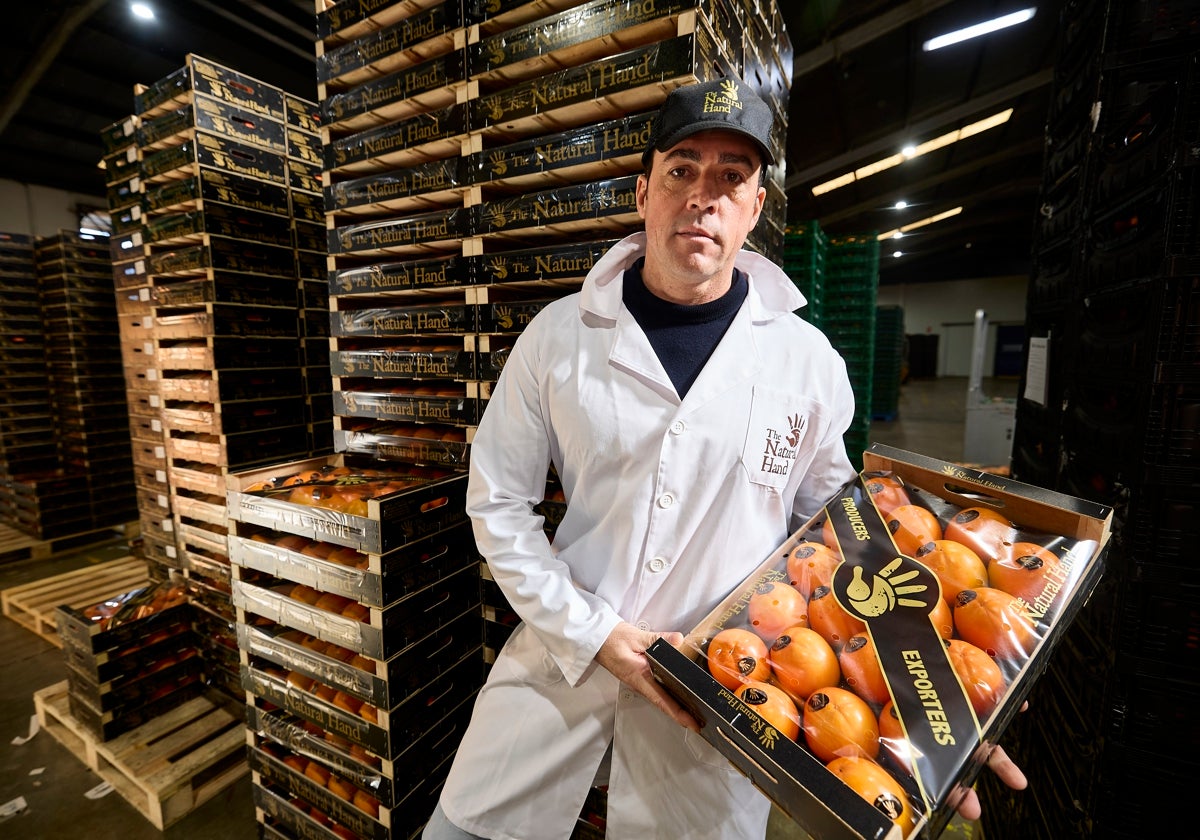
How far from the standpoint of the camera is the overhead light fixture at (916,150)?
415 inches

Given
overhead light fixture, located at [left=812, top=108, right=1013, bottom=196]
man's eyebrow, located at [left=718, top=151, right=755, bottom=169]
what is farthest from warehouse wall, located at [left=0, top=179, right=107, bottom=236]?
overhead light fixture, located at [left=812, top=108, right=1013, bottom=196]

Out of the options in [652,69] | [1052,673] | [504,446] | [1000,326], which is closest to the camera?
[504,446]

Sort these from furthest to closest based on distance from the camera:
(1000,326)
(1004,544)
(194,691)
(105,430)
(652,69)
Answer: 1. (1000,326)
2. (105,430)
3. (194,691)
4. (652,69)
5. (1004,544)

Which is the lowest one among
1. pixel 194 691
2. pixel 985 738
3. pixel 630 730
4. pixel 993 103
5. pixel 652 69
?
pixel 194 691

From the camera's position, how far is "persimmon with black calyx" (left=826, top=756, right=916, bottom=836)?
2.77 ft

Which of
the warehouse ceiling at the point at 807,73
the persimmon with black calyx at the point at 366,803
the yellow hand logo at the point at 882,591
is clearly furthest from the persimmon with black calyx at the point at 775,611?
the warehouse ceiling at the point at 807,73

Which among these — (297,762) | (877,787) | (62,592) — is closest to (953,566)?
(877,787)

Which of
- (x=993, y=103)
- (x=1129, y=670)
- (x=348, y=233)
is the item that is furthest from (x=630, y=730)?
(x=993, y=103)

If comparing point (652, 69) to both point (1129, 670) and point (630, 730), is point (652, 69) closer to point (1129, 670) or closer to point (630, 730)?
point (630, 730)

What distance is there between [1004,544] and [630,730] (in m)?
1.06

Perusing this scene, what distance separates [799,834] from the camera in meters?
2.74

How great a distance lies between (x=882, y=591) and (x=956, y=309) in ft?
107

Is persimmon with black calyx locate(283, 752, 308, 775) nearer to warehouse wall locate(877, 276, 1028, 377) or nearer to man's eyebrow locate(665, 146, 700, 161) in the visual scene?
man's eyebrow locate(665, 146, 700, 161)

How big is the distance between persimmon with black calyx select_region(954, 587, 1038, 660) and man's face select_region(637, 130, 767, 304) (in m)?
1.02
